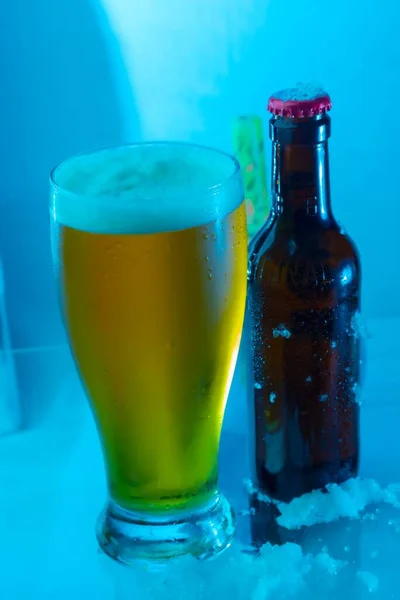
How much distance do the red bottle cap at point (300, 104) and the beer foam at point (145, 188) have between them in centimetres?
6

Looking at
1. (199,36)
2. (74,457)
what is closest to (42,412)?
(74,457)

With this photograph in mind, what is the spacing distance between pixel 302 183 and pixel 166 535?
0.32 m

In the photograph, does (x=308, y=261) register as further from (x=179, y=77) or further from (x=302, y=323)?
(x=179, y=77)

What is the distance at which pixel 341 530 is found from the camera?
31.3 inches

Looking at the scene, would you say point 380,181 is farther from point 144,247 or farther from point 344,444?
point 144,247

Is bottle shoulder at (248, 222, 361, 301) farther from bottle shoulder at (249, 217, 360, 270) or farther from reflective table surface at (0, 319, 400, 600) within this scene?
reflective table surface at (0, 319, 400, 600)

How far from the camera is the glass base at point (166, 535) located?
77 centimetres

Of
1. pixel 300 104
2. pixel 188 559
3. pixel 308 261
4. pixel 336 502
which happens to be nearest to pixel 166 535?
pixel 188 559

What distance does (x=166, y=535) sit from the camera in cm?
77

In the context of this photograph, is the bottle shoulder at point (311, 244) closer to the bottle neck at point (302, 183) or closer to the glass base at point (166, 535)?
the bottle neck at point (302, 183)

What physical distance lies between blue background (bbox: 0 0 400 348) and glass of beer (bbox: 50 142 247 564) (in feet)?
1.15

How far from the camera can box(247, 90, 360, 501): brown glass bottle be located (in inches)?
29.4

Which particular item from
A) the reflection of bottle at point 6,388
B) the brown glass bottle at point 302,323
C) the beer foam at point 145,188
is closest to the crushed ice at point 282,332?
the brown glass bottle at point 302,323

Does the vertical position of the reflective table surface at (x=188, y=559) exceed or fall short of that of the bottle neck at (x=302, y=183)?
it falls short
